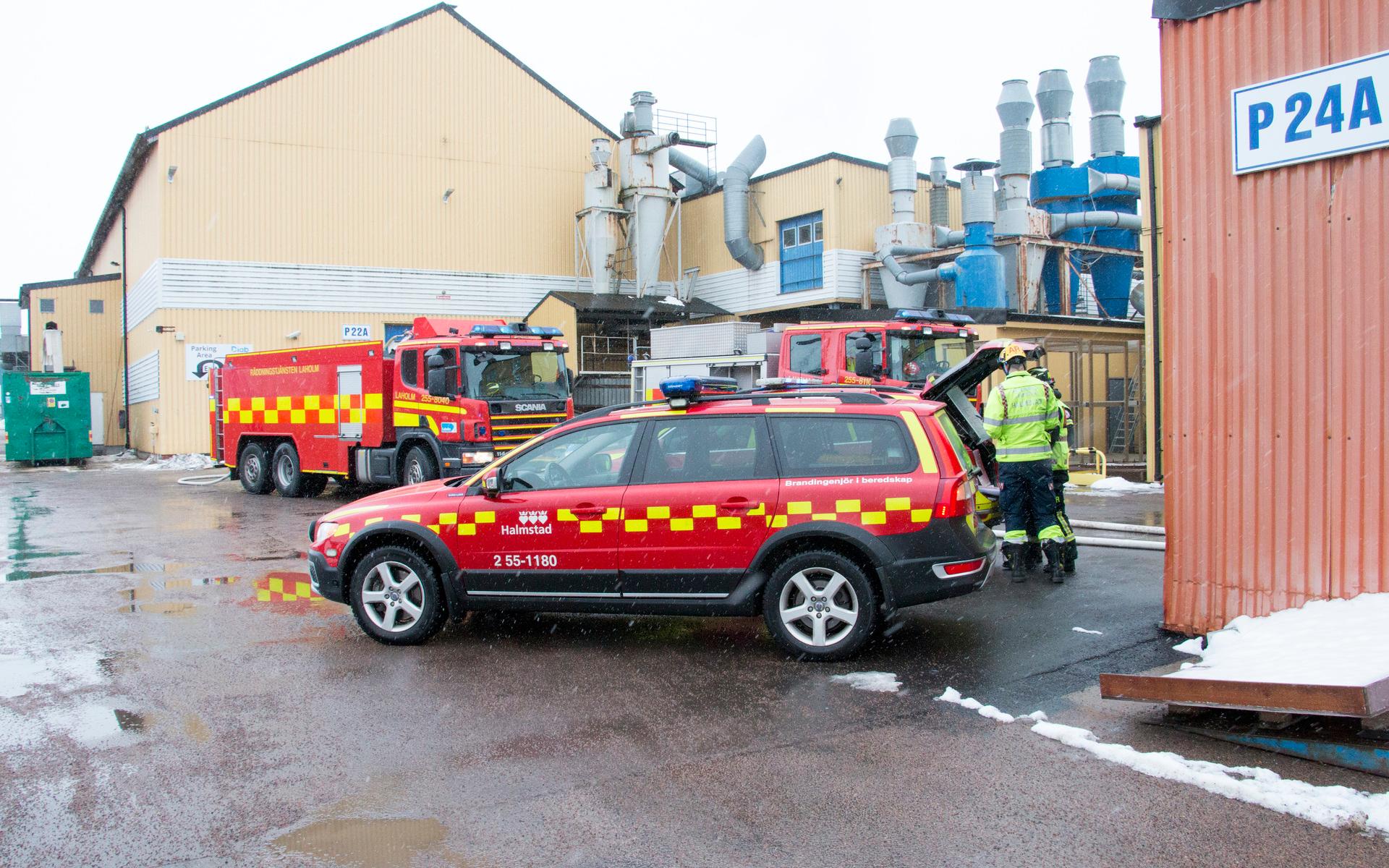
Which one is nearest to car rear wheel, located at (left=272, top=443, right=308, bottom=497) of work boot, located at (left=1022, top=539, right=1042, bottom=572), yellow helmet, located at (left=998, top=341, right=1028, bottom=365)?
work boot, located at (left=1022, top=539, right=1042, bottom=572)

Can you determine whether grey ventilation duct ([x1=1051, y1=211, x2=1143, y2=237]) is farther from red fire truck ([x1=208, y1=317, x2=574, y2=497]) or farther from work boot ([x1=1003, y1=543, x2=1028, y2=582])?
work boot ([x1=1003, y1=543, x2=1028, y2=582])

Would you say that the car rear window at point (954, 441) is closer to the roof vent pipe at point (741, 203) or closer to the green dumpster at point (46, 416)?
the roof vent pipe at point (741, 203)

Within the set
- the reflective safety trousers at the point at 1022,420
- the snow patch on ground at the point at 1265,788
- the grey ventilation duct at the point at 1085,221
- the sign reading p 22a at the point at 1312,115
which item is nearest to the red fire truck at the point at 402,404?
the reflective safety trousers at the point at 1022,420

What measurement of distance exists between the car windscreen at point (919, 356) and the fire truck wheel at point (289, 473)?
32.7ft

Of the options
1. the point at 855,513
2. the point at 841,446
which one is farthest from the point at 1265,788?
the point at 841,446

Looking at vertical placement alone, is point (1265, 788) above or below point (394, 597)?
below

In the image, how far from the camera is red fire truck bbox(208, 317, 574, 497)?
1526cm

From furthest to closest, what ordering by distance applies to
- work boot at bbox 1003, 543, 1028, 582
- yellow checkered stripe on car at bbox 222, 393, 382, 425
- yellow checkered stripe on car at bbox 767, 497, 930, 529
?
yellow checkered stripe on car at bbox 222, 393, 382, 425
work boot at bbox 1003, 543, 1028, 582
yellow checkered stripe on car at bbox 767, 497, 930, 529

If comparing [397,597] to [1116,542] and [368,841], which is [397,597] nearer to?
[368,841]

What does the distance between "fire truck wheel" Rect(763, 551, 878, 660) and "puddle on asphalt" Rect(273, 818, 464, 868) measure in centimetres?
271

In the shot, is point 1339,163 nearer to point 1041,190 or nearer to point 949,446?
point 949,446

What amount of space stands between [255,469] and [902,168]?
1869cm

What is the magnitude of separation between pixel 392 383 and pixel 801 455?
36.7 feet

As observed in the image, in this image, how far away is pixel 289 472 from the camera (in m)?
18.5
